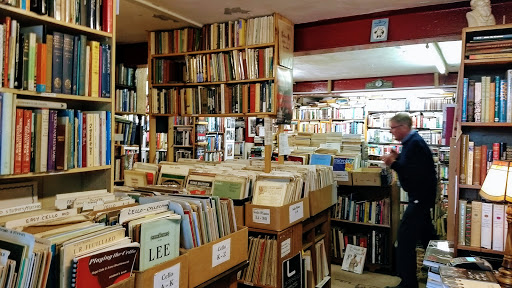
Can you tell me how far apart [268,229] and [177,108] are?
1.98 meters

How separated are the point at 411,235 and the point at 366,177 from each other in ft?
3.65

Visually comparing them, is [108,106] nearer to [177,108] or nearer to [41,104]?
[41,104]

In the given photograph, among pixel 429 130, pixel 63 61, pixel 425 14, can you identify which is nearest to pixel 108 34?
pixel 63 61

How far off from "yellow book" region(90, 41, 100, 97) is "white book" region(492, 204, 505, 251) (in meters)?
2.38

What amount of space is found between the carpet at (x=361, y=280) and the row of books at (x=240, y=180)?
→ 1.27 m

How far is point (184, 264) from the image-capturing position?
139 centimetres

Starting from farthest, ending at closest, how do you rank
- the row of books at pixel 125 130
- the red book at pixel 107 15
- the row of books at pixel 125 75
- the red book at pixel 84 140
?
the row of books at pixel 125 75 < the row of books at pixel 125 130 < the red book at pixel 107 15 < the red book at pixel 84 140

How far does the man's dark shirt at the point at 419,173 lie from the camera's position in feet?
9.62

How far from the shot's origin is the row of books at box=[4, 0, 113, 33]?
1.73 meters

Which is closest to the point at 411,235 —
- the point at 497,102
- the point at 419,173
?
the point at 419,173

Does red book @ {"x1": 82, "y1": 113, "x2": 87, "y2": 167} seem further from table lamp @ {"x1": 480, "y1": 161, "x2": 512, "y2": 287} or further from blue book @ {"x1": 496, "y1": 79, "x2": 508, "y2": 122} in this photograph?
blue book @ {"x1": 496, "y1": 79, "x2": 508, "y2": 122}

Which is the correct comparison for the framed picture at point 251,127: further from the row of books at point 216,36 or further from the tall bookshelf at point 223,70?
the row of books at point 216,36

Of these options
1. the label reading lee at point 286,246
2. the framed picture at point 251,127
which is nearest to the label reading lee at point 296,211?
the label reading lee at point 286,246

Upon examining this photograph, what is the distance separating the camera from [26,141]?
1698 millimetres
